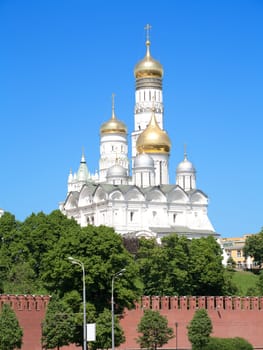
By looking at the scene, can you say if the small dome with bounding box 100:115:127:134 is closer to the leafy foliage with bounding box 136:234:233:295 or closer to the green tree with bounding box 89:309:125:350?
the leafy foliage with bounding box 136:234:233:295

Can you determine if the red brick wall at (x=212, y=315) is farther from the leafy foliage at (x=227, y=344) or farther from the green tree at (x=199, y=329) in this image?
the leafy foliage at (x=227, y=344)

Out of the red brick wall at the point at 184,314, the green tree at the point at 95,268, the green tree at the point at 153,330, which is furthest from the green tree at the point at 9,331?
the green tree at the point at 153,330

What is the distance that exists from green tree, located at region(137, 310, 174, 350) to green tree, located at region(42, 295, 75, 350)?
447 centimetres

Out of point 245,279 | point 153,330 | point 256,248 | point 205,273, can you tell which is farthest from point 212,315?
point 256,248

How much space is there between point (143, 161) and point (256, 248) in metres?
14.2

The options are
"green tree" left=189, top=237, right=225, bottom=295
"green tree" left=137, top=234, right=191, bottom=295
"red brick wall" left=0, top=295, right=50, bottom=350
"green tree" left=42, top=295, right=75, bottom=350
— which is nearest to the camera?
"green tree" left=42, top=295, right=75, bottom=350

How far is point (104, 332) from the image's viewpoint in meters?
56.0

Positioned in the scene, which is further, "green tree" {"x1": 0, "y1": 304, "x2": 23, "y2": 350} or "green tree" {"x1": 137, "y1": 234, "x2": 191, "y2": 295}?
"green tree" {"x1": 137, "y1": 234, "x2": 191, "y2": 295}

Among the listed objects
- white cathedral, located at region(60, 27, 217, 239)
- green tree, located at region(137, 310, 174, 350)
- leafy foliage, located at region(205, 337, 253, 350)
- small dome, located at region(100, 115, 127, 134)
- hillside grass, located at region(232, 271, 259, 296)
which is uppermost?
small dome, located at region(100, 115, 127, 134)

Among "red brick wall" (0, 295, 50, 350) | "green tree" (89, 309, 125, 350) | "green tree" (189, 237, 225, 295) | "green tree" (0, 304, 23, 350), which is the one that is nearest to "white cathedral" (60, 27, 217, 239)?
"green tree" (189, 237, 225, 295)

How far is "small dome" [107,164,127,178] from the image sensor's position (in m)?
119

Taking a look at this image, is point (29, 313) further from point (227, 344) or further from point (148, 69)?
point (148, 69)

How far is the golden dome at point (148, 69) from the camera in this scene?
409 ft

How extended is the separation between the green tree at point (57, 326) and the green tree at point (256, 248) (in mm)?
56727
